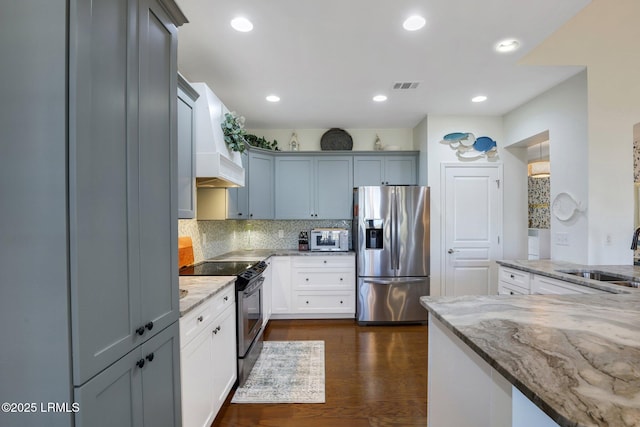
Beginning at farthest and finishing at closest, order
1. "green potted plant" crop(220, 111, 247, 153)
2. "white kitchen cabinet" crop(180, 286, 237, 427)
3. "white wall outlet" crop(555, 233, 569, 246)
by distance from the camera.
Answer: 1. "white wall outlet" crop(555, 233, 569, 246)
2. "green potted plant" crop(220, 111, 247, 153)
3. "white kitchen cabinet" crop(180, 286, 237, 427)

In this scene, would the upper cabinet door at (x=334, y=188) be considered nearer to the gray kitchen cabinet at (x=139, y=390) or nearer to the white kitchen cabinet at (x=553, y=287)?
the white kitchen cabinet at (x=553, y=287)

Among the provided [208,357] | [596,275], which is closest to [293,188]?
[208,357]

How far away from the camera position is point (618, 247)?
2521mm

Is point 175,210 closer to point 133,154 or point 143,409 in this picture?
point 133,154

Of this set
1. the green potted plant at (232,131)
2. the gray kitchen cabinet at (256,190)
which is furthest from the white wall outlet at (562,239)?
the gray kitchen cabinet at (256,190)

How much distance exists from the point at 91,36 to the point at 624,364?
175cm

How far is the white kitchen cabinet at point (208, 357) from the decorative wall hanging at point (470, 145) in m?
3.27

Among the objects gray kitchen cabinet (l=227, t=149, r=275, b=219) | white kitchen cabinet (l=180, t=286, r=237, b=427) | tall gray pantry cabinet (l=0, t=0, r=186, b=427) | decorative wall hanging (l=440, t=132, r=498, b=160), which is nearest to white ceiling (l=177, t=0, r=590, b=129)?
decorative wall hanging (l=440, t=132, r=498, b=160)

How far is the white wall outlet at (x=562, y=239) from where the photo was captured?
273 centimetres

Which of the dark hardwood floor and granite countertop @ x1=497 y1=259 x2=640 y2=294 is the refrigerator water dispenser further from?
granite countertop @ x1=497 y1=259 x2=640 y2=294

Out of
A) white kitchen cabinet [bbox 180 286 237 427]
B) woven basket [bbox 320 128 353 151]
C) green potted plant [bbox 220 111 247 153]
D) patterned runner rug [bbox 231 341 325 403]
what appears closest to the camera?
white kitchen cabinet [bbox 180 286 237 427]

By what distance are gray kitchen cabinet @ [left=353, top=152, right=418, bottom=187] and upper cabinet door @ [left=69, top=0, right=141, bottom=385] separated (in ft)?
10.9

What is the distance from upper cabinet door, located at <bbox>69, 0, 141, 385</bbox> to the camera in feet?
2.51

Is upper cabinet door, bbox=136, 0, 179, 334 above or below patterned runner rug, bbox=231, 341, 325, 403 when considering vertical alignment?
above
